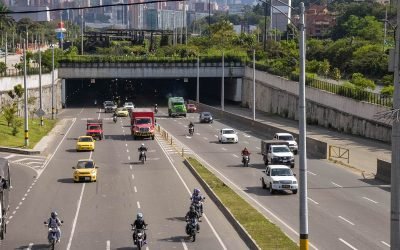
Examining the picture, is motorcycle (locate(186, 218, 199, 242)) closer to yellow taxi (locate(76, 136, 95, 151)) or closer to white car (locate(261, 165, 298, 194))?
white car (locate(261, 165, 298, 194))

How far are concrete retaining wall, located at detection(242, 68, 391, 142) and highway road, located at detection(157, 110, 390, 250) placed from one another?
11.0 meters

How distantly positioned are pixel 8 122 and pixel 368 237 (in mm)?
48283

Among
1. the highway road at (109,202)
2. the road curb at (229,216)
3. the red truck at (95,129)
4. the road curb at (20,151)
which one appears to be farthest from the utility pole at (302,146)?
the red truck at (95,129)

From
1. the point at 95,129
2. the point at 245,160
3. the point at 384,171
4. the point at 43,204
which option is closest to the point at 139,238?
the point at 43,204

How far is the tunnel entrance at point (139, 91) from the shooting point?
137863mm

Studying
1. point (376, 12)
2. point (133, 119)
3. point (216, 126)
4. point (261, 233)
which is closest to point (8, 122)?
point (133, 119)

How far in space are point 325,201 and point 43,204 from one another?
1328 centimetres

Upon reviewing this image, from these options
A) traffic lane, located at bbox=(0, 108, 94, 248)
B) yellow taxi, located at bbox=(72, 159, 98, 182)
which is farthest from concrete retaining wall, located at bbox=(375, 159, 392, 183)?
traffic lane, located at bbox=(0, 108, 94, 248)

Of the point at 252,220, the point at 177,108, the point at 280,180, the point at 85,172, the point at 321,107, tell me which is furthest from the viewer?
the point at 177,108

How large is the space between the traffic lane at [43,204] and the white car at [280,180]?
987 cm

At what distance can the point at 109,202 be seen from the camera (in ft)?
127

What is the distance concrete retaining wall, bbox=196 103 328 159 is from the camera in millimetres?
58259

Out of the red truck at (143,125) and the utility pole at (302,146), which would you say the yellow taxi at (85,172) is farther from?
the utility pole at (302,146)

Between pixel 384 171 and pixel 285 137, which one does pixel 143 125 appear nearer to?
pixel 285 137
